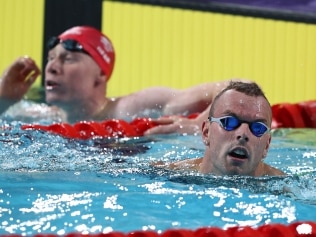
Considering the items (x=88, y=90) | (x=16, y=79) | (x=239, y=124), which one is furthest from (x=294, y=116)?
(x=239, y=124)

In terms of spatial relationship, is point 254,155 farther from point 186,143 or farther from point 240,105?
point 186,143

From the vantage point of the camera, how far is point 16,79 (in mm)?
4922

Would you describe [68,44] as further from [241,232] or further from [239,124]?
[241,232]

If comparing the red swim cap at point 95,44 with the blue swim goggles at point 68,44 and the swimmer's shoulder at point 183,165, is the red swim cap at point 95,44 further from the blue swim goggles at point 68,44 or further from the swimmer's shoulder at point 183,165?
the swimmer's shoulder at point 183,165

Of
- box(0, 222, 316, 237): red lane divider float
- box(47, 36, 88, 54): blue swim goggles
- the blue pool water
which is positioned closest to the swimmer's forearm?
box(47, 36, 88, 54): blue swim goggles

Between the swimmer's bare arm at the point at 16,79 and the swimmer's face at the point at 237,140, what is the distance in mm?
1989

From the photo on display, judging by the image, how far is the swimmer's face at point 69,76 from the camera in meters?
4.71

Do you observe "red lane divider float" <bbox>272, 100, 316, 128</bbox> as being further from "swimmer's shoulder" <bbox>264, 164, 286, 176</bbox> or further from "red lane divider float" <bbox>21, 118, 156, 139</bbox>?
"swimmer's shoulder" <bbox>264, 164, 286, 176</bbox>

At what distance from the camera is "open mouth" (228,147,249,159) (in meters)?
2.96

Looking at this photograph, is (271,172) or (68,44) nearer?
(271,172)

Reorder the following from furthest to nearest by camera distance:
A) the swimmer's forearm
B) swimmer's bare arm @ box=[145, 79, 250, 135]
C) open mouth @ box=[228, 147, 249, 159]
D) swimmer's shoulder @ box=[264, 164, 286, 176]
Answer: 1. the swimmer's forearm
2. swimmer's bare arm @ box=[145, 79, 250, 135]
3. swimmer's shoulder @ box=[264, 164, 286, 176]
4. open mouth @ box=[228, 147, 249, 159]

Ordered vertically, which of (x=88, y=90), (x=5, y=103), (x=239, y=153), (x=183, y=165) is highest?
(x=239, y=153)

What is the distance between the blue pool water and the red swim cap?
46.0 inches

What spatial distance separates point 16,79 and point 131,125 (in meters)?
0.83
